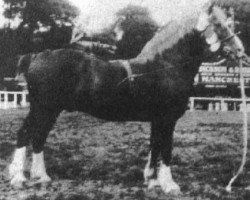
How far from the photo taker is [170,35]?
724 cm

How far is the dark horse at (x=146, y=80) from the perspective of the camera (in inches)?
279

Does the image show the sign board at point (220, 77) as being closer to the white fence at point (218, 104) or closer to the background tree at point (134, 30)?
the white fence at point (218, 104)

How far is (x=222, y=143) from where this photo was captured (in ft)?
39.6

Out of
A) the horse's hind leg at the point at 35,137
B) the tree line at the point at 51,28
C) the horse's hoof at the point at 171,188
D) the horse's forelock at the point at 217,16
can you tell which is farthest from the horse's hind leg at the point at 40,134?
the tree line at the point at 51,28

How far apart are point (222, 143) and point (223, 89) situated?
1875 centimetres

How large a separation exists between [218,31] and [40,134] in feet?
9.74

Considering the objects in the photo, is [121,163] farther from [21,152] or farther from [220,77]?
[220,77]

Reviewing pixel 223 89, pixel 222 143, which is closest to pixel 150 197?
pixel 222 143

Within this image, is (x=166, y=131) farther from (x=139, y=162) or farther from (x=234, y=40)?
(x=139, y=162)

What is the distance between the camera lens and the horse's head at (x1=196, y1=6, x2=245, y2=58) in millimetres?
6988

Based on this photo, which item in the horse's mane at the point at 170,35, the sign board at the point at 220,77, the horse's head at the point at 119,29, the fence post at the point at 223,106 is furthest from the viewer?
the horse's head at the point at 119,29

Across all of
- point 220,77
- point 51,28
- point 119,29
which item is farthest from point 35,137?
point 119,29

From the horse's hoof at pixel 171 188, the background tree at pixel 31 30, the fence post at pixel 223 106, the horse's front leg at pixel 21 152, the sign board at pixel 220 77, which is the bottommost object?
the horse's hoof at pixel 171 188

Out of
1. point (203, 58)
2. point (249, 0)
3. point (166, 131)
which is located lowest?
point (166, 131)
